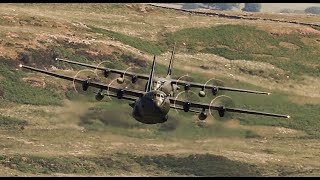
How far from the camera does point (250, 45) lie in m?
150

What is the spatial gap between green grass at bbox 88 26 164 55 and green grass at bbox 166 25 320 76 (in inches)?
187

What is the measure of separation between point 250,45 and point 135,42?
72.2 ft

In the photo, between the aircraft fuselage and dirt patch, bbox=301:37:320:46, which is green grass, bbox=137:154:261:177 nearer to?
the aircraft fuselage

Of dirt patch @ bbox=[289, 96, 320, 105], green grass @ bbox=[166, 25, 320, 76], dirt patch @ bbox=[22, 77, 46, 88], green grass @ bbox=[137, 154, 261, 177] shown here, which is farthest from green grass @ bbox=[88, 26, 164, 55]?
green grass @ bbox=[137, 154, 261, 177]

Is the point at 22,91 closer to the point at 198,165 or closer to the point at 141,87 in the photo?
the point at 141,87

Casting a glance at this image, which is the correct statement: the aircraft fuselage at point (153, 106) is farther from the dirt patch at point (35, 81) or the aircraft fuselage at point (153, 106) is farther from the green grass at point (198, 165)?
the dirt patch at point (35, 81)

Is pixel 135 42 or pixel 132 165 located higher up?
pixel 135 42

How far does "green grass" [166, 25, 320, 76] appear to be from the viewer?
472ft

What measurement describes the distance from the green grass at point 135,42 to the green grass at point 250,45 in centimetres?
476

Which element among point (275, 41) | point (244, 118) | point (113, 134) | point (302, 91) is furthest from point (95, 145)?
point (275, 41)

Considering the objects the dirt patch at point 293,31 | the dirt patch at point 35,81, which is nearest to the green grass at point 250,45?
the dirt patch at point 293,31

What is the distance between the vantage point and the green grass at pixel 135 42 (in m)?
143

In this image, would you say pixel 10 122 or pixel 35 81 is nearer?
pixel 10 122

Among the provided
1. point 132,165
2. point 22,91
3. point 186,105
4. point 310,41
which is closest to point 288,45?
point 310,41
